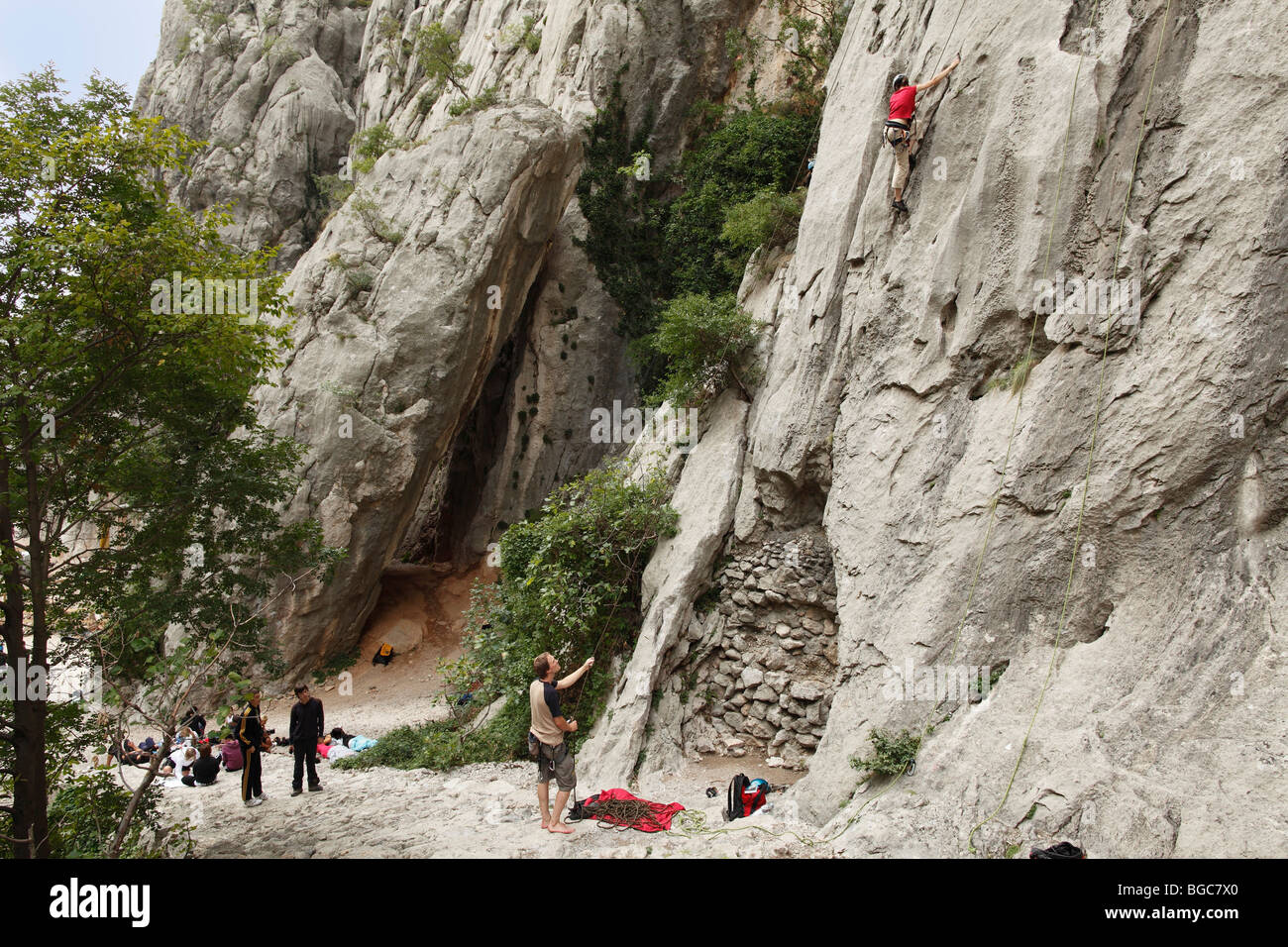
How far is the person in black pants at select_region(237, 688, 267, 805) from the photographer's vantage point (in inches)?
363

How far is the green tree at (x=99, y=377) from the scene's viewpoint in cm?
700

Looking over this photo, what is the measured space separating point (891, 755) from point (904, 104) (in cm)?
840

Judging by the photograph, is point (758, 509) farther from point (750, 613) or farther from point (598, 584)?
point (598, 584)

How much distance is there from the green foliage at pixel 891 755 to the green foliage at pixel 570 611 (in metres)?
4.50

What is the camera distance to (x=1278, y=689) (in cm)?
551

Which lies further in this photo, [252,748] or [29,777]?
[252,748]

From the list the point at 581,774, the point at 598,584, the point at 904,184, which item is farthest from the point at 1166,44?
the point at 581,774

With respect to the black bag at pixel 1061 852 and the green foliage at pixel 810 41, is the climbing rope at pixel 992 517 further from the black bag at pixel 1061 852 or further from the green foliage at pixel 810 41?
the green foliage at pixel 810 41

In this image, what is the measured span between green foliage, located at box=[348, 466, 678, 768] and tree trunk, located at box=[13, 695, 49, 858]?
5097 mm

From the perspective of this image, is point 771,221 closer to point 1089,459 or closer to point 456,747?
point 1089,459

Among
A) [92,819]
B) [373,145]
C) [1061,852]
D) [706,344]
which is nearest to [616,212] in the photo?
[373,145]

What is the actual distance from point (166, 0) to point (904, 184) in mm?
41403

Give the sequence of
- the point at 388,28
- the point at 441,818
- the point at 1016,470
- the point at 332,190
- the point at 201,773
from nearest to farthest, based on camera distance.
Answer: the point at 1016,470
the point at 441,818
the point at 201,773
the point at 332,190
the point at 388,28

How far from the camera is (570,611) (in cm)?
1061
